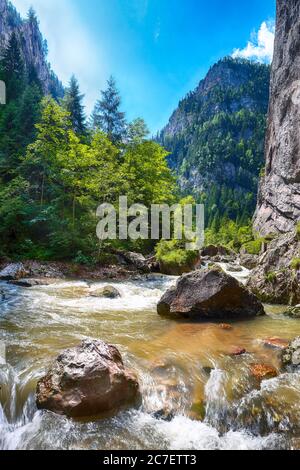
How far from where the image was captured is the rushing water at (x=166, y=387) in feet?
13.2

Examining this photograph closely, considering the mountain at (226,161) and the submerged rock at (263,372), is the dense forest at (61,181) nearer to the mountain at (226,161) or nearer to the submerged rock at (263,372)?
the submerged rock at (263,372)

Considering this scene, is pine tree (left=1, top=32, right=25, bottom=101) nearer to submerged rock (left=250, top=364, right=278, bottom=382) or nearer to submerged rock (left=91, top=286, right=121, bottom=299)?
submerged rock (left=91, top=286, right=121, bottom=299)

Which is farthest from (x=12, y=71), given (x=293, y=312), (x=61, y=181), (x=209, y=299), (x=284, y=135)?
(x=293, y=312)

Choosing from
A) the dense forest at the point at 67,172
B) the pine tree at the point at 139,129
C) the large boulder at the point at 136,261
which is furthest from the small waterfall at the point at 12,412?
the pine tree at the point at 139,129

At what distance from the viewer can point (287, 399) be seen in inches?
190

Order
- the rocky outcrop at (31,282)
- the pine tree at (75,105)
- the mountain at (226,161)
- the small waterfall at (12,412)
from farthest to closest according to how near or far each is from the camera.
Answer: the mountain at (226,161)
the pine tree at (75,105)
the rocky outcrop at (31,282)
the small waterfall at (12,412)

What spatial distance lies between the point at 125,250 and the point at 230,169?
163127 millimetres

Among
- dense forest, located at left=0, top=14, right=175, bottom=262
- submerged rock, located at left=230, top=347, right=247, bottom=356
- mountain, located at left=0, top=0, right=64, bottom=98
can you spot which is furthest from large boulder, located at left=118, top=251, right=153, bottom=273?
mountain, located at left=0, top=0, right=64, bottom=98

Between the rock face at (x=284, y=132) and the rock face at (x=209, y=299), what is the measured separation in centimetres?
3325

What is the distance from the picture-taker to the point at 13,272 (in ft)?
48.6

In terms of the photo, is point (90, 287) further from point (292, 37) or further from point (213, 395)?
point (292, 37)

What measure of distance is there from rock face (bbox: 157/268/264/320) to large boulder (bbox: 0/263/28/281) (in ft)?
28.0

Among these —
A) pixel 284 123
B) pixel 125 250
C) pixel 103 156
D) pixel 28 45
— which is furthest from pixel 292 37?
pixel 28 45

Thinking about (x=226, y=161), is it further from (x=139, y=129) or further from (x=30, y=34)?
(x=139, y=129)
